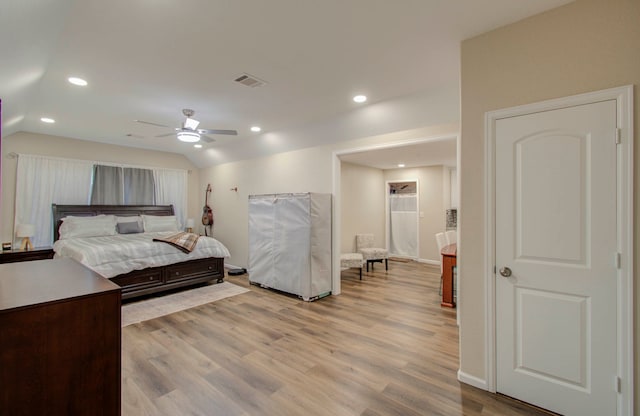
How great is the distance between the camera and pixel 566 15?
1.96 m

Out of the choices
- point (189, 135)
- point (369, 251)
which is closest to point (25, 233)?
point (189, 135)

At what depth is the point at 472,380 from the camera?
2320 mm

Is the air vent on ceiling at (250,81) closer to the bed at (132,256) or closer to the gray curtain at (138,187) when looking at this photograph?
the bed at (132,256)

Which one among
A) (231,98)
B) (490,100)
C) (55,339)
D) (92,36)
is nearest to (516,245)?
(490,100)

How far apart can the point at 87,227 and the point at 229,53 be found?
4763 millimetres

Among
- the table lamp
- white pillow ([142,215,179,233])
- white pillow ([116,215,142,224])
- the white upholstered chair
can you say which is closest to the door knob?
the white upholstered chair

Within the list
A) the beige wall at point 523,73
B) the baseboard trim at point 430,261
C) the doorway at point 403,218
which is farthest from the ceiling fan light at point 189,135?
the baseboard trim at point 430,261

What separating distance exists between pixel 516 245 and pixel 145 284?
4834mm

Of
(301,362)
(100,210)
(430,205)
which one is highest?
(430,205)

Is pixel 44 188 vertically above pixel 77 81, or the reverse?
pixel 77 81

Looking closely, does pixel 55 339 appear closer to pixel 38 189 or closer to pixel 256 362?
pixel 256 362

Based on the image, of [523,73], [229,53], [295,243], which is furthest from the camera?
[295,243]

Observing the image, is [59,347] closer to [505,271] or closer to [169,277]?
[505,271]

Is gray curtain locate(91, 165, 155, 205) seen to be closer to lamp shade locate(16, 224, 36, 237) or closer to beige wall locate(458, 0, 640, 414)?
lamp shade locate(16, 224, 36, 237)
